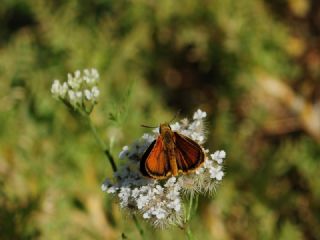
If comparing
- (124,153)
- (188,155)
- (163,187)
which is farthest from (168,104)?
(188,155)

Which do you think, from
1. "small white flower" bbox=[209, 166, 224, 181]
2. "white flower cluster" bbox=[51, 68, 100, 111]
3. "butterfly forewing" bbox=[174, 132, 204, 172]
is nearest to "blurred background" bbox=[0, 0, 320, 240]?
"white flower cluster" bbox=[51, 68, 100, 111]

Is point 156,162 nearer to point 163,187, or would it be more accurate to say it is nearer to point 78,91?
point 163,187

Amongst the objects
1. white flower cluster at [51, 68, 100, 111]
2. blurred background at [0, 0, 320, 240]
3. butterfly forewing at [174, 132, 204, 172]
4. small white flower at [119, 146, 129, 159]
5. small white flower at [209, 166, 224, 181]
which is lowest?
small white flower at [209, 166, 224, 181]

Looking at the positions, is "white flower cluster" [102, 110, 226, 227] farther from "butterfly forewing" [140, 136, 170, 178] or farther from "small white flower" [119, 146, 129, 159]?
"butterfly forewing" [140, 136, 170, 178]

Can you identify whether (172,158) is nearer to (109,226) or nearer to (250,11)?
(109,226)

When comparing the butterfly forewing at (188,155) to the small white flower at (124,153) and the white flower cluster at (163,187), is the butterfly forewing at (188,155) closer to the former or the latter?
the white flower cluster at (163,187)

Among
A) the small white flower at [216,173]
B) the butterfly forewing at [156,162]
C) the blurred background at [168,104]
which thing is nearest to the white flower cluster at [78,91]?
the butterfly forewing at [156,162]
